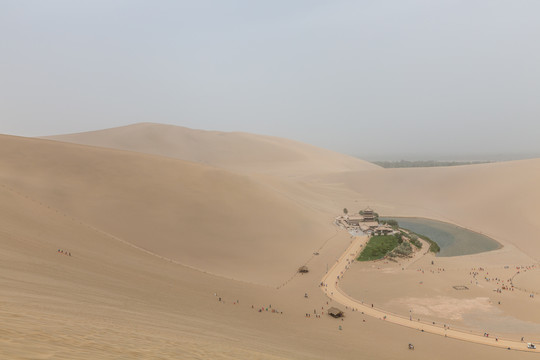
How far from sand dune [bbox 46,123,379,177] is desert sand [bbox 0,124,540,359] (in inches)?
2504

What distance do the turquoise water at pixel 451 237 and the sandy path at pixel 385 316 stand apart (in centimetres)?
1680

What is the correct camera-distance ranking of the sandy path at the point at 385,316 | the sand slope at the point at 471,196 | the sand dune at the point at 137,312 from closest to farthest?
the sand dune at the point at 137,312 < the sandy path at the point at 385,316 < the sand slope at the point at 471,196

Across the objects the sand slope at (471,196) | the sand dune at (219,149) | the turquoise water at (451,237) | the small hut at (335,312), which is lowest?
the small hut at (335,312)

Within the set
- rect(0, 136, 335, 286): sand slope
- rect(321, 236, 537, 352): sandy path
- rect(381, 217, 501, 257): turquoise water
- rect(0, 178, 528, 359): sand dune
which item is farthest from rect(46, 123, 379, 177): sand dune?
rect(0, 178, 528, 359): sand dune

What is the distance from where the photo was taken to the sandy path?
Result: 1919 centimetres

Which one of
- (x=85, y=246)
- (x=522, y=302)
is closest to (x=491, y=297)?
(x=522, y=302)

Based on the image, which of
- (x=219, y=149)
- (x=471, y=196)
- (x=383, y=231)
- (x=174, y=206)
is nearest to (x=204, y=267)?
(x=174, y=206)

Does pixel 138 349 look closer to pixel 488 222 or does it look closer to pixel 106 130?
pixel 488 222

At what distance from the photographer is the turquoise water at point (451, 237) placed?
41094mm

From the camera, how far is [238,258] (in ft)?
105

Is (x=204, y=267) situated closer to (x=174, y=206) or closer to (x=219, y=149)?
(x=174, y=206)

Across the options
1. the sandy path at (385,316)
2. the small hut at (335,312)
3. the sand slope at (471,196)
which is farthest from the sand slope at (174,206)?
the sand slope at (471,196)

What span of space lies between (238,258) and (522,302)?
2534cm

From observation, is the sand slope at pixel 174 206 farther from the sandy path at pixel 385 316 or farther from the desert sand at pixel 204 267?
the sandy path at pixel 385 316
